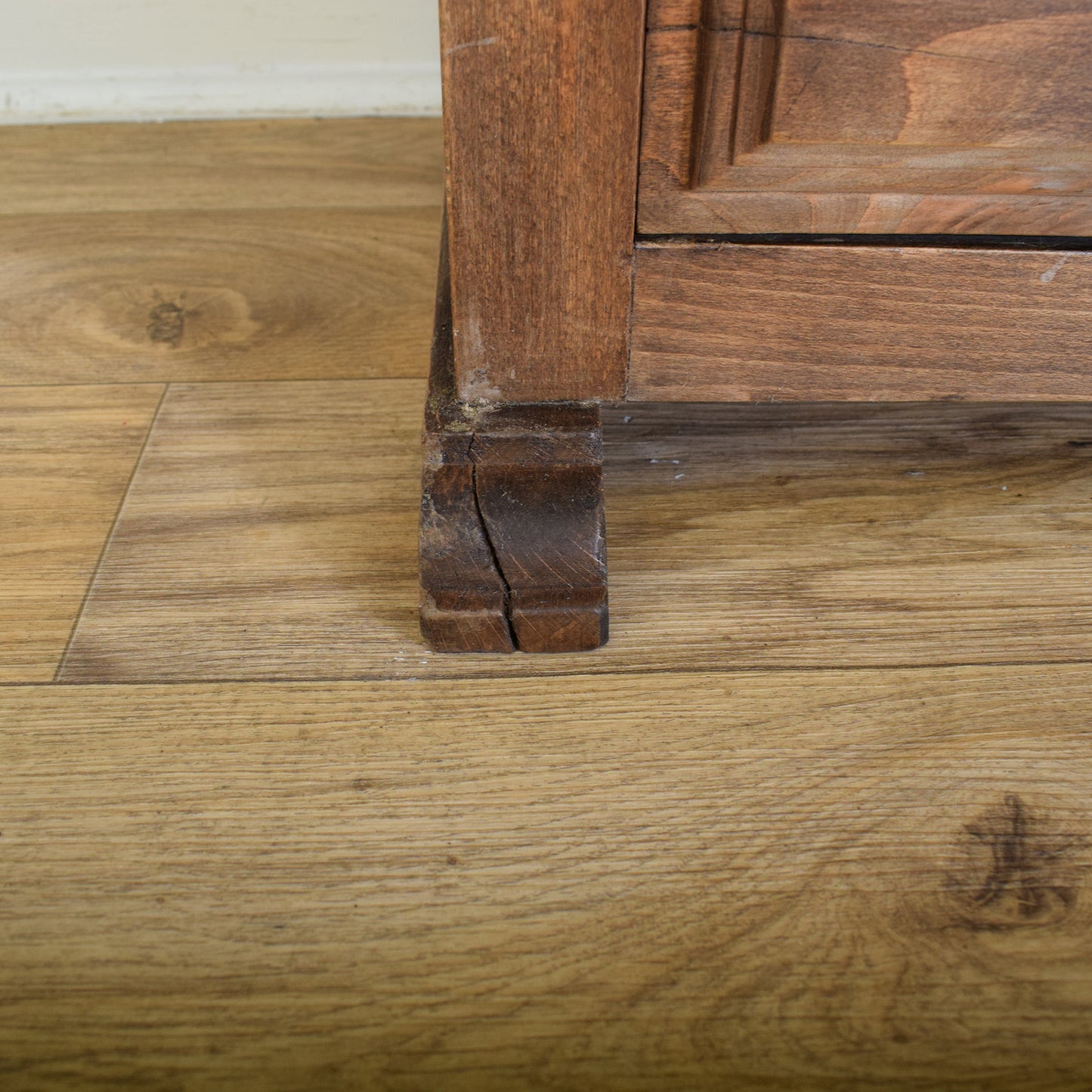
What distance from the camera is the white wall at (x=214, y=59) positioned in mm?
1077

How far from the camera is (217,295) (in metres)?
0.85

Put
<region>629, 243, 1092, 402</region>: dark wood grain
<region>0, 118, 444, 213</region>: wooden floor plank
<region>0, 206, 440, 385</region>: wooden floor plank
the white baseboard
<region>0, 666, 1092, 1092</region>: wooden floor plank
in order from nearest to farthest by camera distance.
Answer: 1. <region>0, 666, 1092, 1092</region>: wooden floor plank
2. <region>629, 243, 1092, 402</region>: dark wood grain
3. <region>0, 206, 440, 385</region>: wooden floor plank
4. <region>0, 118, 444, 213</region>: wooden floor plank
5. the white baseboard

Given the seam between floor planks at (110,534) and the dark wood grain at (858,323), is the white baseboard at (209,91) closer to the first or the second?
the seam between floor planks at (110,534)

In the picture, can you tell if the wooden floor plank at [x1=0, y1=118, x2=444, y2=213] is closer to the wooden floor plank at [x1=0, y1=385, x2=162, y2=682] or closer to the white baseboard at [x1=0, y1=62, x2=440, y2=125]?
the white baseboard at [x1=0, y1=62, x2=440, y2=125]

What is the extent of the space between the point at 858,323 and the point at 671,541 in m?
0.16

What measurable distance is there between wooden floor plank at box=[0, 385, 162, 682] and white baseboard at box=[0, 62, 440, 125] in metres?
0.52

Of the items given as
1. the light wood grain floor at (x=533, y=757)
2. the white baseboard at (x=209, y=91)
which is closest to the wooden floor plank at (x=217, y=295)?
the light wood grain floor at (x=533, y=757)

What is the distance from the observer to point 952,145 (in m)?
0.47

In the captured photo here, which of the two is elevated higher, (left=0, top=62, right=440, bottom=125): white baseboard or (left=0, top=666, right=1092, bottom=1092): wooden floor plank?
(left=0, top=62, right=440, bottom=125): white baseboard

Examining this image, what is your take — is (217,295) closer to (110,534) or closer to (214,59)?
(110,534)

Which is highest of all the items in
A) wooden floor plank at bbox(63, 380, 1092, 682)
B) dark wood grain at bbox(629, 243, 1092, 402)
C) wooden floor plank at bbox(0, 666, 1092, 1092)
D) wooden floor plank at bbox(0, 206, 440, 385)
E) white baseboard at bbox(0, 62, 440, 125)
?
dark wood grain at bbox(629, 243, 1092, 402)

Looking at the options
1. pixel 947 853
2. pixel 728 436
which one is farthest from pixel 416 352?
pixel 947 853

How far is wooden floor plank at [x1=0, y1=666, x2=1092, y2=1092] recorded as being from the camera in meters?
0.39

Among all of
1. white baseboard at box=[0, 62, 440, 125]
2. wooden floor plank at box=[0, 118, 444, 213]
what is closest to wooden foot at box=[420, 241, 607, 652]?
wooden floor plank at box=[0, 118, 444, 213]
